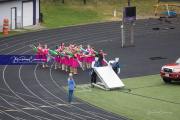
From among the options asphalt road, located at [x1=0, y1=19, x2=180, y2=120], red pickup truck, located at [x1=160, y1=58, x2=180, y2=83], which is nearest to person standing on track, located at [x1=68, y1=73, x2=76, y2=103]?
asphalt road, located at [x1=0, y1=19, x2=180, y2=120]

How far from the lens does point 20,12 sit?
61688 mm

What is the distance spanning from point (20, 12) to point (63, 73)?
22287 mm

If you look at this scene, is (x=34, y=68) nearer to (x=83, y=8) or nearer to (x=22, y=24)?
(x=22, y=24)

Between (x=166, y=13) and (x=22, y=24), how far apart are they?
1607cm

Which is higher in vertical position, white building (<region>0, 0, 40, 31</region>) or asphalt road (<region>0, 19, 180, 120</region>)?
white building (<region>0, 0, 40, 31</region>)

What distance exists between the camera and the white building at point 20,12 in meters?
59.6

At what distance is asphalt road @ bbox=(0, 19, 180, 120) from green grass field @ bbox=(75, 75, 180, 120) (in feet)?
3.03

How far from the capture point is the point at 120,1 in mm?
79062

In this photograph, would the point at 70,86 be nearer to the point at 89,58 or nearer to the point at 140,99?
the point at 140,99

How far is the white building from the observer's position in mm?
59594

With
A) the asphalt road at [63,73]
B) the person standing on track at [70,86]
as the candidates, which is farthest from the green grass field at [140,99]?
the person standing on track at [70,86]

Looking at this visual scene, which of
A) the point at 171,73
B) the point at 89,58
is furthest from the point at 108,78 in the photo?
the point at 89,58

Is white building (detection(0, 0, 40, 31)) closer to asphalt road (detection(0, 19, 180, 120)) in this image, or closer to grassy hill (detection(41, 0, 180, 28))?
grassy hill (detection(41, 0, 180, 28))

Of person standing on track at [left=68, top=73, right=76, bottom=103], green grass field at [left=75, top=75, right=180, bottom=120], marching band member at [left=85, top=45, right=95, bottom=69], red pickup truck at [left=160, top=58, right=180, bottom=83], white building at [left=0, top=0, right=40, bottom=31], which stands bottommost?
green grass field at [left=75, top=75, right=180, bottom=120]
